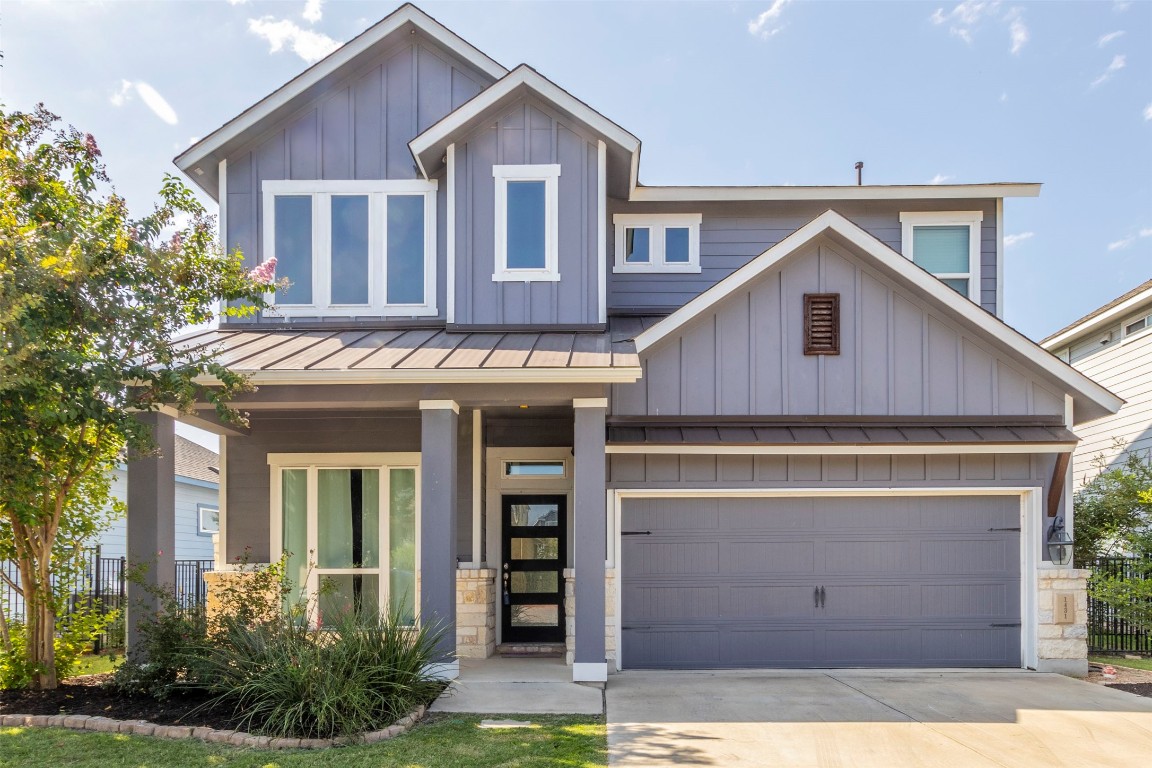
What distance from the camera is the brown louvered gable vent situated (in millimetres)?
9242

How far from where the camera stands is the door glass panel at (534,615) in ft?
35.1

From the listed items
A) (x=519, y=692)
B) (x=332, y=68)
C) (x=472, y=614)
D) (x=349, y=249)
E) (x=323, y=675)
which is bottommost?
(x=519, y=692)

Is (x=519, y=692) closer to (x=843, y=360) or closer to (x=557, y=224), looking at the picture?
(x=843, y=360)

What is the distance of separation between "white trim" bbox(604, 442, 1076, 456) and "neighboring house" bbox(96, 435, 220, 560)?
1386 cm

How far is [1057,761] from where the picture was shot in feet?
19.3

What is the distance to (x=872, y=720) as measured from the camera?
6.83 metres

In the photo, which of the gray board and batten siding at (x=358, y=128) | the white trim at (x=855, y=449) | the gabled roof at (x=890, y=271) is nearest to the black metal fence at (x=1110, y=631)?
the white trim at (x=855, y=449)

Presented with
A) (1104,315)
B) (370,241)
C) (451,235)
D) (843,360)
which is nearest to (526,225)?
(451,235)

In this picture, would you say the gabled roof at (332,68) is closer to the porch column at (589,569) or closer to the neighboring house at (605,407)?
the neighboring house at (605,407)

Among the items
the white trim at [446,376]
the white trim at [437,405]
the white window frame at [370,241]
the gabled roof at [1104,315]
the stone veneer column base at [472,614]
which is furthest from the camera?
the gabled roof at [1104,315]

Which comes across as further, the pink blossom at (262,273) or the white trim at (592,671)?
the pink blossom at (262,273)

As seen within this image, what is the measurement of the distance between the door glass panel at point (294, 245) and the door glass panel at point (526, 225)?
8.88 feet

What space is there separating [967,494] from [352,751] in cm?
723

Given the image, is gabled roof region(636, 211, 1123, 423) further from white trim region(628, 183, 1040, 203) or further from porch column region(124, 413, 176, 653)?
porch column region(124, 413, 176, 653)
